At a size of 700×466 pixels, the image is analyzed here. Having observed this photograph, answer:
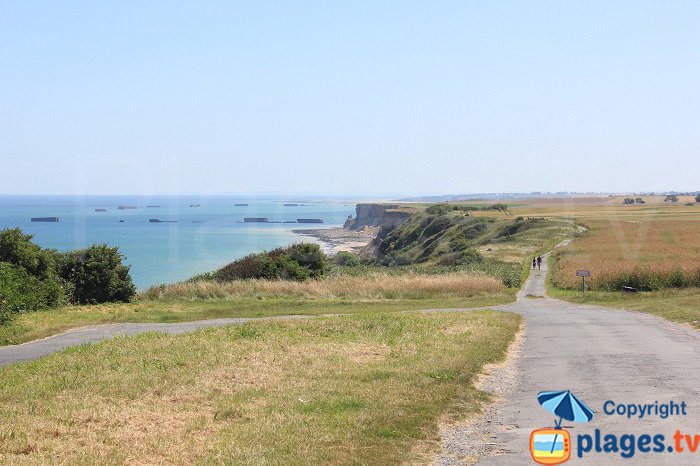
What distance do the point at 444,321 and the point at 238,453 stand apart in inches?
642

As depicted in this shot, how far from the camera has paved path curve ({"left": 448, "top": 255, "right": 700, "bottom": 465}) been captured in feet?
32.3

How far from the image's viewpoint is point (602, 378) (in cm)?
1470

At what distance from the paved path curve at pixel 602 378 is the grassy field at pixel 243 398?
2.82ft

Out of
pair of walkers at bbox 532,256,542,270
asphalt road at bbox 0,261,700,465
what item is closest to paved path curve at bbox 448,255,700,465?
asphalt road at bbox 0,261,700,465

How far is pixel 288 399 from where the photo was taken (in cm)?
1234

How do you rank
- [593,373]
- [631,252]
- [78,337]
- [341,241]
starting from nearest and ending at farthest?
[593,373] < [78,337] < [631,252] < [341,241]

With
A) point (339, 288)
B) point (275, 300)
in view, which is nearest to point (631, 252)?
point (339, 288)

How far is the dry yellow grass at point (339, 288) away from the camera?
39656mm

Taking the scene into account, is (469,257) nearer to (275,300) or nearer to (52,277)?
(275,300)

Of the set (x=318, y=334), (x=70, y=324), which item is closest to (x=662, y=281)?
(x=318, y=334)

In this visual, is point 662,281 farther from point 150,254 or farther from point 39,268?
point 150,254

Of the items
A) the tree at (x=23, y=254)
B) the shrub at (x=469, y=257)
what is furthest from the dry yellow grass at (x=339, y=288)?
the shrub at (x=469, y=257)

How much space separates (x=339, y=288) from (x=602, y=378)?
28.1 metres

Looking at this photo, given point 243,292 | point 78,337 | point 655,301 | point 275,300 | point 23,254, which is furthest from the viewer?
point 243,292
